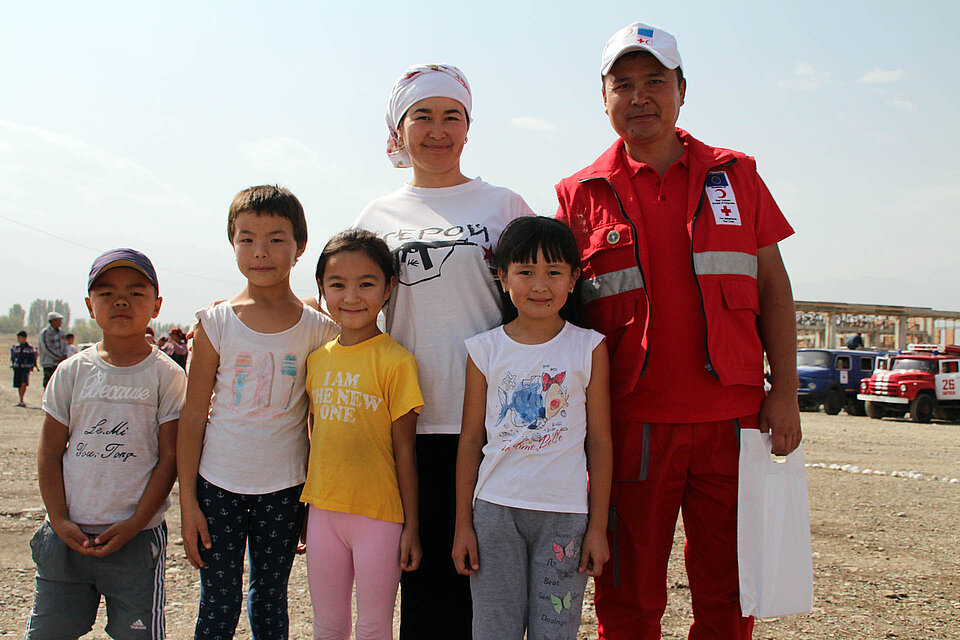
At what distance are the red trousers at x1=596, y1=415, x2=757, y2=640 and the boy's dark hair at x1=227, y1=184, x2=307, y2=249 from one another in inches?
57.3

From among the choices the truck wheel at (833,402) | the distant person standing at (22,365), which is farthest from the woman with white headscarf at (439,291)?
the truck wheel at (833,402)

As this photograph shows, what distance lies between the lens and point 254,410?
2.45 m

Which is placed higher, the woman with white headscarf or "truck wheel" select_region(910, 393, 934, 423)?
the woman with white headscarf

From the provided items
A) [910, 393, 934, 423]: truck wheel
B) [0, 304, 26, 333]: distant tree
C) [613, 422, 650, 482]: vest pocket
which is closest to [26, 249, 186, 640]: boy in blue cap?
[613, 422, 650, 482]: vest pocket

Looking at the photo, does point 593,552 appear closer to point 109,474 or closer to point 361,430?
point 361,430

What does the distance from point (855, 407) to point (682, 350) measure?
742 inches

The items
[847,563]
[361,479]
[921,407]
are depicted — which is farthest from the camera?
[921,407]

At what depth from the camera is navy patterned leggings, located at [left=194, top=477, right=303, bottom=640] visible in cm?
240

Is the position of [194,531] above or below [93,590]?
above

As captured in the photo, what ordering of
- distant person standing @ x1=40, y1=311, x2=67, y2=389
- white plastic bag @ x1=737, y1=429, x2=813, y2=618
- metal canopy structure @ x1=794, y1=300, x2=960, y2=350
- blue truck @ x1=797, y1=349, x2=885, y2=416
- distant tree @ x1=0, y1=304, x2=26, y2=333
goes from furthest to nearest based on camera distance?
distant tree @ x1=0, y1=304, x2=26, y2=333 → metal canopy structure @ x1=794, y1=300, x2=960, y2=350 → blue truck @ x1=797, y1=349, x2=885, y2=416 → distant person standing @ x1=40, y1=311, x2=67, y2=389 → white plastic bag @ x1=737, y1=429, x2=813, y2=618

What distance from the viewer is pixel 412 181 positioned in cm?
279

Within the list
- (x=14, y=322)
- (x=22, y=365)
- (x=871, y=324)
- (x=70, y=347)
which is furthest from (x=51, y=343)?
(x=14, y=322)

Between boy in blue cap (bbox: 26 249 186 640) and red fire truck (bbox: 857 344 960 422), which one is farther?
red fire truck (bbox: 857 344 960 422)

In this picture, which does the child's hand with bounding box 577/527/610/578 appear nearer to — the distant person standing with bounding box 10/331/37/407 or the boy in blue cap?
the boy in blue cap
